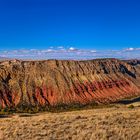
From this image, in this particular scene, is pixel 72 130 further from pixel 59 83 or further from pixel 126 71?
pixel 126 71

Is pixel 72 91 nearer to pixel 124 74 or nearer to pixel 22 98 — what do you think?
pixel 22 98

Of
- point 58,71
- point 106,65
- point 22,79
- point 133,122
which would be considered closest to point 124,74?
point 106,65

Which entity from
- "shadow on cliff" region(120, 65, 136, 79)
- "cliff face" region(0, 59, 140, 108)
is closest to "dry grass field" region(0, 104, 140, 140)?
"cliff face" region(0, 59, 140, 108)

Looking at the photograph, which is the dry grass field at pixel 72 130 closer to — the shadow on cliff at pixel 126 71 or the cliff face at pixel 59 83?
the cliff face at pixel 59 83

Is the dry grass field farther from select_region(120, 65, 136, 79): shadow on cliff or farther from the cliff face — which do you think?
select_region(120, 65, 136, 79): shadow on cliff

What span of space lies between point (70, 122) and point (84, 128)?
1.91 meters

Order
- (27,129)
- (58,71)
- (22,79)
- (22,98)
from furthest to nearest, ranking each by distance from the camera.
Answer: (58,71), (22,79), (22,98), (27,129)

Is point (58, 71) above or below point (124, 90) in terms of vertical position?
above

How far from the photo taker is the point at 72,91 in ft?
361

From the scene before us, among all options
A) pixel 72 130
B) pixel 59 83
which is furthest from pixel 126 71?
pixel 72 130

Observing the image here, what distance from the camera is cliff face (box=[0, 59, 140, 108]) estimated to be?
10178 cm

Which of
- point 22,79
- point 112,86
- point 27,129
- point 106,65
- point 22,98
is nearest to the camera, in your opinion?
point 27,129

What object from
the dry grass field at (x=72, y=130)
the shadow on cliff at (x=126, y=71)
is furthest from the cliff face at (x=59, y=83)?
the dry grass field at (x=72, y=130)

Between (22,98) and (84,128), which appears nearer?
(84,128)
